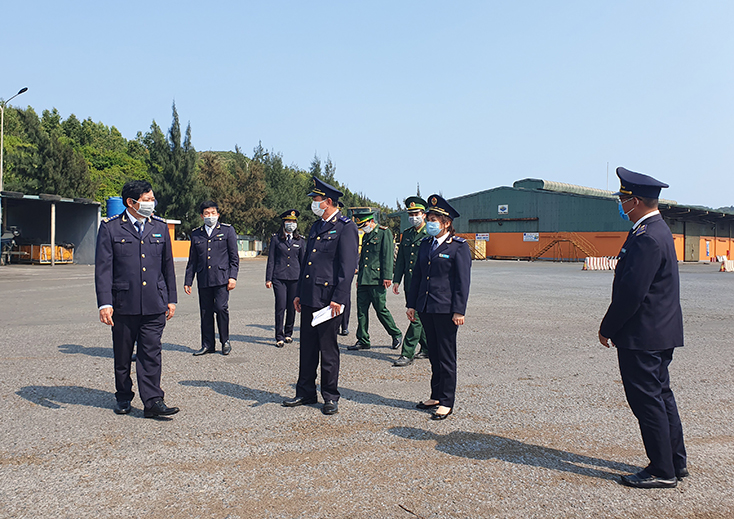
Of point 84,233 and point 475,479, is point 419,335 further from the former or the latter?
point 84,233

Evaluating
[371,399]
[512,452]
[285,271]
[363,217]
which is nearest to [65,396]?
[371,399]

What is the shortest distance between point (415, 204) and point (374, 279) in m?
1.50

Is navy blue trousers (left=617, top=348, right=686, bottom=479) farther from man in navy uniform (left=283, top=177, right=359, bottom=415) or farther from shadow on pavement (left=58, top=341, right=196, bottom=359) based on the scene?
shadow on pavement (left=58, top=341, right=196, bottom=359)

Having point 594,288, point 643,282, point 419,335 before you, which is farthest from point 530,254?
point 643,282

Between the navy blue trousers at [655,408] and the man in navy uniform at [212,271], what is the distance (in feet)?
17.1

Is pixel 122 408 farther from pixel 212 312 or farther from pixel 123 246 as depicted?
pixel 212 312

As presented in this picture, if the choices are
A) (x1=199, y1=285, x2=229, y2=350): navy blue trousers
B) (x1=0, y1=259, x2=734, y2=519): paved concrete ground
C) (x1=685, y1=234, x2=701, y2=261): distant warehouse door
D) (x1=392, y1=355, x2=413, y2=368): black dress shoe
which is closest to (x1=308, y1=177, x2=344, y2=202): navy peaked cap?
(x1=0, y1=259, x2=734, y2=519): paved concrete ground

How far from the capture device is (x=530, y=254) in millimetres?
51062

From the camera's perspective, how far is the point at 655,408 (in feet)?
11.0

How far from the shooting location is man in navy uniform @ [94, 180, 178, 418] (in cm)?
457

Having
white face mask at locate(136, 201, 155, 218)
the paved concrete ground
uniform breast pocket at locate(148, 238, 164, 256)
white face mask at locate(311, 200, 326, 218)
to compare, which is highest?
white face mask at locate(311, 200, 326, 218)

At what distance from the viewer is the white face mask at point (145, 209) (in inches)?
188

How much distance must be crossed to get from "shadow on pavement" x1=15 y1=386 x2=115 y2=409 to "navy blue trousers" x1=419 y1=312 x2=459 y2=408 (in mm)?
2862

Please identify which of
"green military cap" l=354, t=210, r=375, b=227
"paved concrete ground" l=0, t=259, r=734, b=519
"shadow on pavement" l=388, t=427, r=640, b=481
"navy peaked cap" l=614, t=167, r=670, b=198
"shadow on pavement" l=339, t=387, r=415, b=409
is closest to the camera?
"paved concrete ground" l=0, t=259, r=734, b=519
